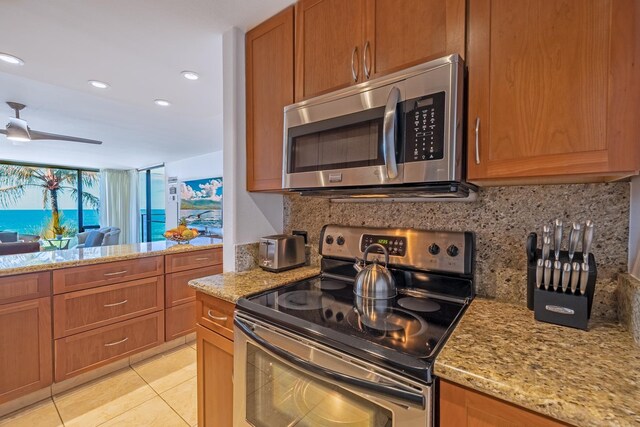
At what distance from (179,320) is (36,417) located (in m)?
Answer: 1.02

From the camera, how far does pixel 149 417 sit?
1790 mm

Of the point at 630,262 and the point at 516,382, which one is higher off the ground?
the point at 630,262

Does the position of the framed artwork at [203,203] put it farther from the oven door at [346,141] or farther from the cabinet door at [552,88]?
the cabinet door at [552,88]

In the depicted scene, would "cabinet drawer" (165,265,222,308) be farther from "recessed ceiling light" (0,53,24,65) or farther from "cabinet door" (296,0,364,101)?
"cabinet door" (296,0,364,101)

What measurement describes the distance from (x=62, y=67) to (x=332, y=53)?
189 cm

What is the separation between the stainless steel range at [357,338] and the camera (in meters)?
0.76

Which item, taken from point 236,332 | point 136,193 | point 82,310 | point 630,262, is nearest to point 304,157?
point 236,332

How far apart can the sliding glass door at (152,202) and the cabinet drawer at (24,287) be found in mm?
5244

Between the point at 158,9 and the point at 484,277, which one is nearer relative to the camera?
the point at 484,277

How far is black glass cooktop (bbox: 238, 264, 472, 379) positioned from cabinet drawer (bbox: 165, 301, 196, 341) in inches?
69.2

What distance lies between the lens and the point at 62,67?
6.33ft

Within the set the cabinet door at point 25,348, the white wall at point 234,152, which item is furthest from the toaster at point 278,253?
the cabinet door at point 25,348

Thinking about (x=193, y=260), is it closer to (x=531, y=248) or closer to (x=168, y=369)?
(x=168, y=369)

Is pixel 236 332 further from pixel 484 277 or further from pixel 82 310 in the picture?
pixel 82 310
